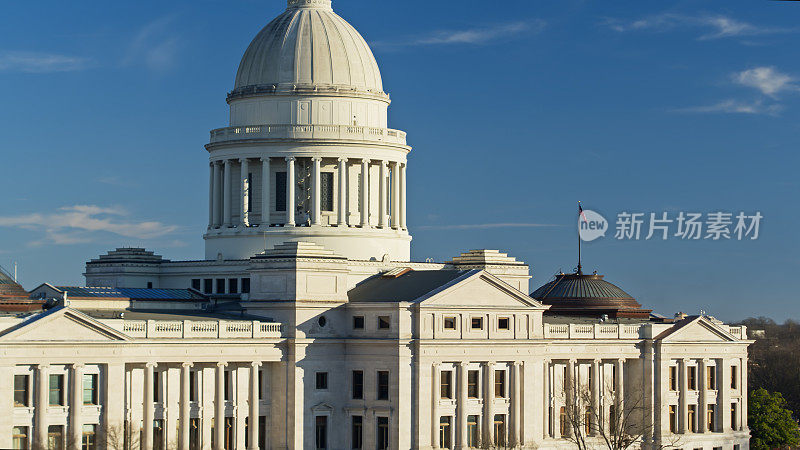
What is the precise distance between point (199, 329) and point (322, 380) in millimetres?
13227

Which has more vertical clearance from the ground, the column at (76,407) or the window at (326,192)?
the window at (326,192)

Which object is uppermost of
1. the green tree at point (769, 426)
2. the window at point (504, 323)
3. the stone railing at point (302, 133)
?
the stone railing at point (302, 133)

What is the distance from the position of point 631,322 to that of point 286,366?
143 feet

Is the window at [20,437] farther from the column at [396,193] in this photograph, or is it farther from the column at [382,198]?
the column at [396,193]

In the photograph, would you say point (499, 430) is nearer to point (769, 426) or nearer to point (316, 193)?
A: point (316, 193)

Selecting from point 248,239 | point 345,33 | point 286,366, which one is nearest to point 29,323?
point 286,366

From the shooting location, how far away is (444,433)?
449 feet

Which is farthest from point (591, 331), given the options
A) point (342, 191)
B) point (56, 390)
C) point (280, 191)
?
point (56, 390)

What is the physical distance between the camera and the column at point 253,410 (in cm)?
13175

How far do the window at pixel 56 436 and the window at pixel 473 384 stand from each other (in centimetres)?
3532

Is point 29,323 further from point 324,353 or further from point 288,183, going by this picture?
point 288,183

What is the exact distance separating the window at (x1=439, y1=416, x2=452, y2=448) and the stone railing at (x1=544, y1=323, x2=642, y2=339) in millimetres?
15096

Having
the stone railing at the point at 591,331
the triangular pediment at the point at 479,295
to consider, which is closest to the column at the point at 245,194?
the triangular pediment at the point at 479,295

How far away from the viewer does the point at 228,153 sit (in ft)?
510
